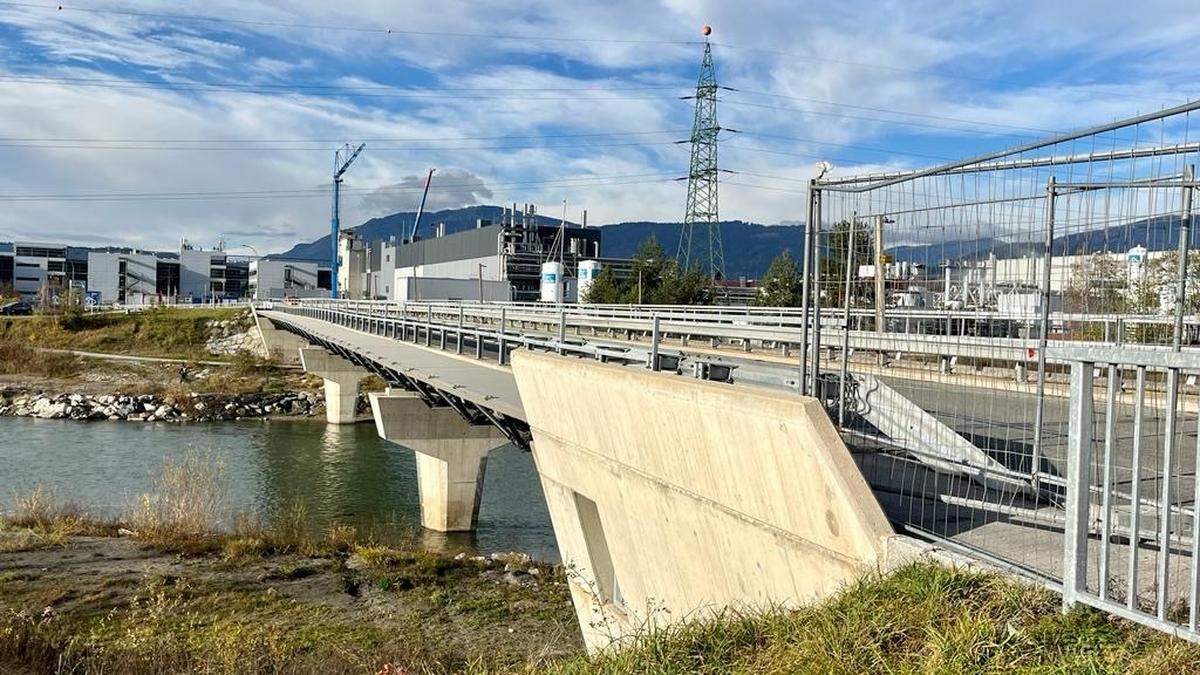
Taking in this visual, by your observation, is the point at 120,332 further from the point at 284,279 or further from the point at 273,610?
Result: the point at 273,610

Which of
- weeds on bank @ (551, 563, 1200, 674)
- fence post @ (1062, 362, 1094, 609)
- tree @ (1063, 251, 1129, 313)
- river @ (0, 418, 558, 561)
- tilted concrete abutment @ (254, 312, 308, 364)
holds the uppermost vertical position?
tree @ (1063, 251, 1129, 313)

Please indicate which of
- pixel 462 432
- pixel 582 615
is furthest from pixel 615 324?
pixel 582 615

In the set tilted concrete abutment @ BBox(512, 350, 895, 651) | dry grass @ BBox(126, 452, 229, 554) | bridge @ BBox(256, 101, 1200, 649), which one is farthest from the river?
bridge @ BBox(256, 101, 1200, 649)

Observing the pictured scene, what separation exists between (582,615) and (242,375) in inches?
2008

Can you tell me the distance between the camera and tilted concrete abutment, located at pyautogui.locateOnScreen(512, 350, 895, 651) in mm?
6594

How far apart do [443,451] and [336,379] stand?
23.0 meters

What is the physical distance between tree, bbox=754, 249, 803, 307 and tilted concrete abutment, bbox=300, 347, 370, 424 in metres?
21.4

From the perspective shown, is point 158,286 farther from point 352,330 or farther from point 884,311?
point 884,311

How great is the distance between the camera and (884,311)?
7758 millimetres

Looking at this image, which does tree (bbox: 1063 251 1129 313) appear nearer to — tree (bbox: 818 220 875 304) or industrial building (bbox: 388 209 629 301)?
tree (bbox: 818 220 875 304)

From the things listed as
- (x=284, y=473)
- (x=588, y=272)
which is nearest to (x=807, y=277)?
(x=284, y=473)

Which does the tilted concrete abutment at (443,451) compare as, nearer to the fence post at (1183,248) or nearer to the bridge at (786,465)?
the bridge at (786,465)

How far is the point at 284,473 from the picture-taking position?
3291 centimetres

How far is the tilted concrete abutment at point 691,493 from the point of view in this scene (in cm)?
659
